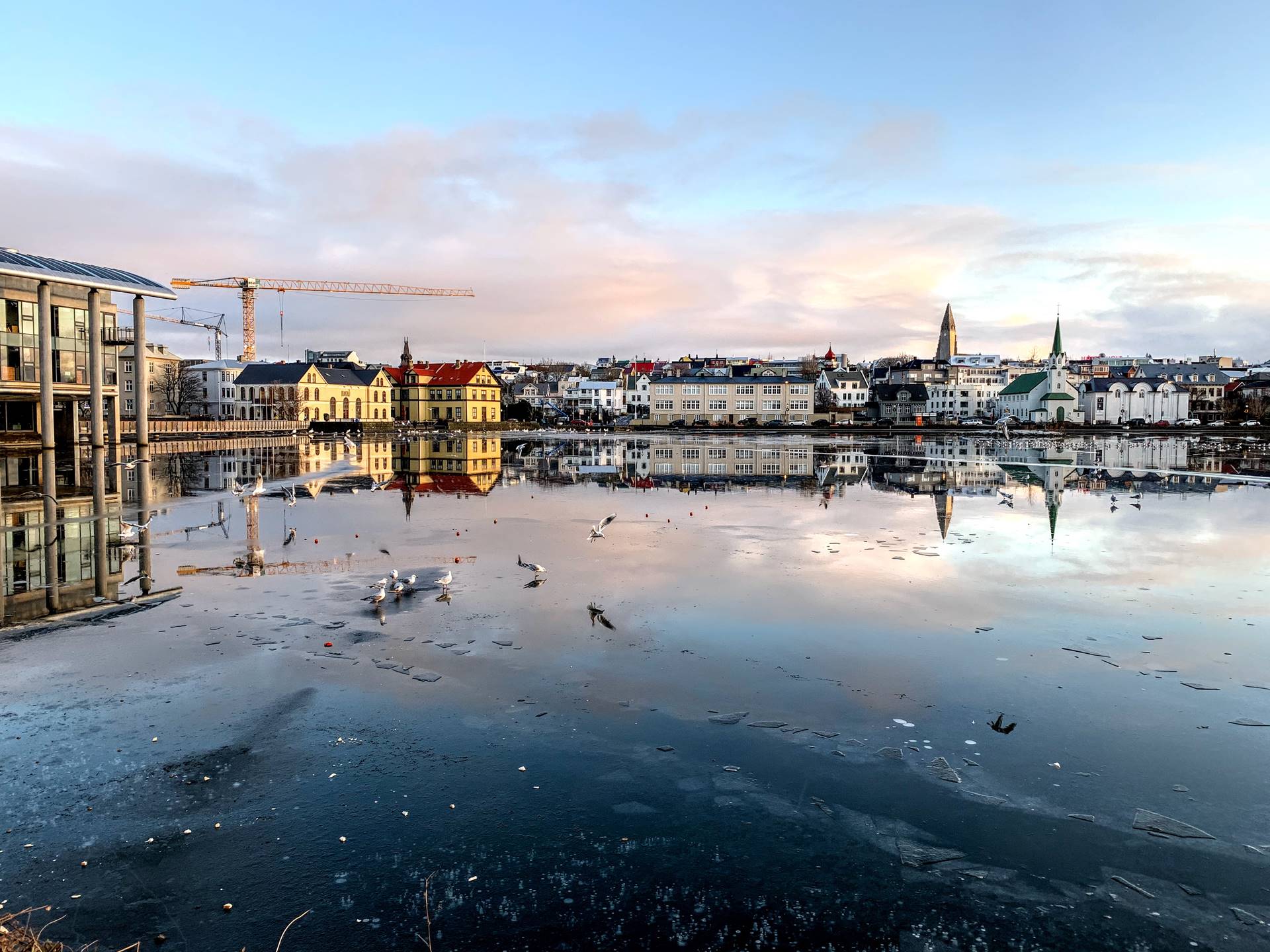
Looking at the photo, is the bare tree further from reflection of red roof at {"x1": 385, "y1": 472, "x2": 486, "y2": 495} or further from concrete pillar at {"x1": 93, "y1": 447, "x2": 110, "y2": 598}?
concrete pillar at {"x1": 93, "y1": 447, "x2": 110, "y2": 598}

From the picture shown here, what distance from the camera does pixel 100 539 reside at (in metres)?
19.7

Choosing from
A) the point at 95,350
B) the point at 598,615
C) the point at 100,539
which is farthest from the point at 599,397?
the point at 598,615

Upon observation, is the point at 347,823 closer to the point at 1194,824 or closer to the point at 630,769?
the point at 630,769

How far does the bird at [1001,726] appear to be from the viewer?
884 centimetres

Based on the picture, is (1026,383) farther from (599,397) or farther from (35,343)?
(35,343)

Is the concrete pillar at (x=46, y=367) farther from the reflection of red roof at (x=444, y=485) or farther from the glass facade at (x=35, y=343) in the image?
the reflection of red roof at (x=444, y=485)

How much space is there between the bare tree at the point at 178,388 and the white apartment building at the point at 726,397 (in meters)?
71.3

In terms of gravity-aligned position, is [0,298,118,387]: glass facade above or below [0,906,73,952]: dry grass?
above

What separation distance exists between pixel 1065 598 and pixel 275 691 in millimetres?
13262

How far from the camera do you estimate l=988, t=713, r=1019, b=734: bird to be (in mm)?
8836

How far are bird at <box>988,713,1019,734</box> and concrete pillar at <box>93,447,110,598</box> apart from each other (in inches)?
576

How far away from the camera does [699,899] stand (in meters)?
5.98

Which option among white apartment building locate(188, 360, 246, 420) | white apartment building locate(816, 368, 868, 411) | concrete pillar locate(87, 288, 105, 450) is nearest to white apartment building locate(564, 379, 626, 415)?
white apartment building locate(816, 368, 868, 411)

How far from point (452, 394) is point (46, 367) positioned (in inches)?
3464
